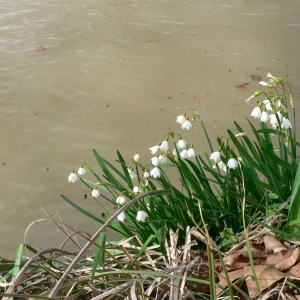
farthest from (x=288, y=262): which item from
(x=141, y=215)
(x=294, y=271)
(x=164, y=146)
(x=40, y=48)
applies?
(x=40, y=48)

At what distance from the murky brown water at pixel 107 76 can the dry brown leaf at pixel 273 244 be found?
64.8 inches

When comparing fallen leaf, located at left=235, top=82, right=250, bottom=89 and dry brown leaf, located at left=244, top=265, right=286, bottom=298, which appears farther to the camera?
fallen leaf, located at left=235, top=82, right=250, bottom=89

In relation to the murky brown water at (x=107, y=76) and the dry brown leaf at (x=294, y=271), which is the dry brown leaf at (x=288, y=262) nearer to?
the dry brown leaf at (x=294, y=271)

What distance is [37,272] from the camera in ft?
6.44

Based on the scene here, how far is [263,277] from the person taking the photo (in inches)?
73.6

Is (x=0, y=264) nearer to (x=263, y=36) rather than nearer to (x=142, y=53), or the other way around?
(x=142, y=53)

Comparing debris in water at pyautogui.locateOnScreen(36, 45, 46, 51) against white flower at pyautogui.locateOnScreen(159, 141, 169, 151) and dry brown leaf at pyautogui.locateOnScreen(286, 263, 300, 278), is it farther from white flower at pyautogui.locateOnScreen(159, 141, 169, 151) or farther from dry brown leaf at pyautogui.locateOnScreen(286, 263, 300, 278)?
dry brown leaf at pyautogui.locateOnScreen(286, 263, 300, 278)

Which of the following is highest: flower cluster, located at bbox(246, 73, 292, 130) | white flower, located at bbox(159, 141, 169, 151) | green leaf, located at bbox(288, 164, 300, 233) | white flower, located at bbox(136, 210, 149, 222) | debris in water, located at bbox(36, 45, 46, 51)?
flower cluster, located at bbox(246, 73, 292, 130)

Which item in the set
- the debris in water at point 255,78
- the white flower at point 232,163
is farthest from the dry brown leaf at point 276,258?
the debris in water at point 255,78

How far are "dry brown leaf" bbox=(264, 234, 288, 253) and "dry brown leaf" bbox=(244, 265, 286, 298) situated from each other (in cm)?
12

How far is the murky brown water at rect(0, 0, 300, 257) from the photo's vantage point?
4.05 m

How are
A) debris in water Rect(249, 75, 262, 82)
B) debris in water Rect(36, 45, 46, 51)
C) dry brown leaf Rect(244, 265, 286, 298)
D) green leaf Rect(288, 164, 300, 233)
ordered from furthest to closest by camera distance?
debris in water Rect(36, 45, 46, 51) → debris in water Rect(249, 75, 262, 82) → green leaf Rect(288, 164, 300, 233) → dry brown leaf Rect(244, 265, 286, 298)

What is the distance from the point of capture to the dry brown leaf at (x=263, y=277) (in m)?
1.84

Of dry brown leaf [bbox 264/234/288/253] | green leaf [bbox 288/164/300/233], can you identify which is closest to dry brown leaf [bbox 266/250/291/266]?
dry brown leaf [bbox 264/234/288/253]
